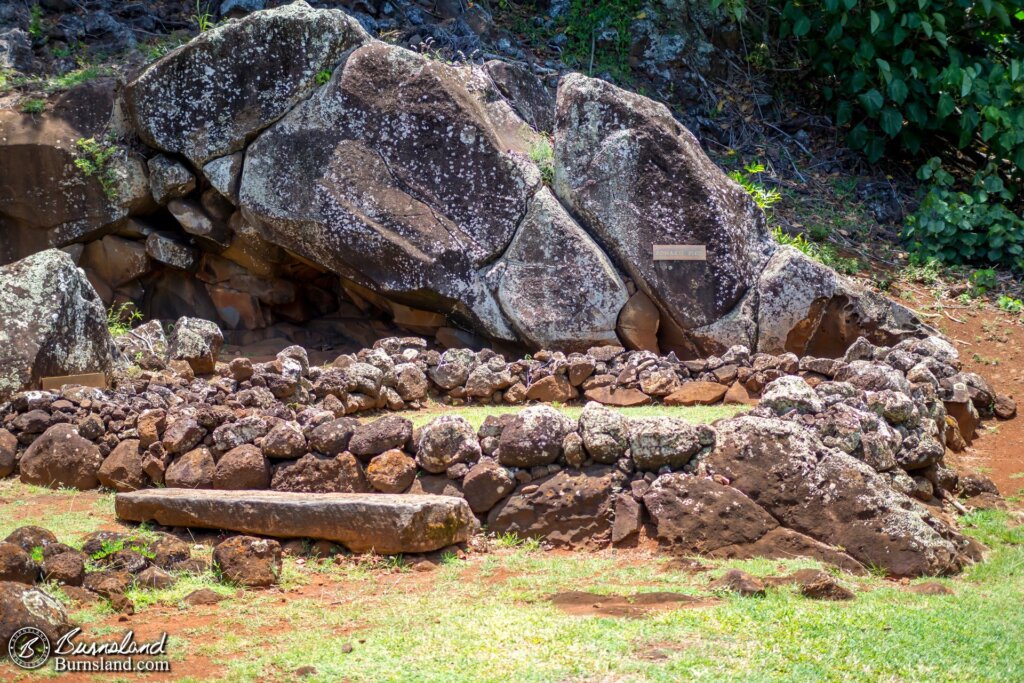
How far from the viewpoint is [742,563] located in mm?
6031

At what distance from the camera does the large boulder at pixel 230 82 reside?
445 inches

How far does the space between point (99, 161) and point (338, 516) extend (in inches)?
269

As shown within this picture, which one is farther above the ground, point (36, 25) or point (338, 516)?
point (36, 25)

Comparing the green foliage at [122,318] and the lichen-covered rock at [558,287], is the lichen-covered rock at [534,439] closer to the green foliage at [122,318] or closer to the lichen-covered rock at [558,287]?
the lichen-covered rock at [558,287]

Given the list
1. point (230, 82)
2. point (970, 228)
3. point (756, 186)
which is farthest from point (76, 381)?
point (970, 228)

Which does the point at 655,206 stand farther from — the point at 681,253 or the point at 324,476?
the point at 324,476

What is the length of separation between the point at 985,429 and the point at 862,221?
5.06 meters

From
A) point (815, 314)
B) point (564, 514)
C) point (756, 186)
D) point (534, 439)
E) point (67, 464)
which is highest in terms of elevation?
point (756, 186)

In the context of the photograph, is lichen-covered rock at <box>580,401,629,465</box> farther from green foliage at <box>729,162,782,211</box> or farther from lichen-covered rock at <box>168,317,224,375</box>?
green foliage at <box>729,162,782,211</box>

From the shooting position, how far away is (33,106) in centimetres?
1162

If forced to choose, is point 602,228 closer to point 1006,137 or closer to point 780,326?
point 780,326

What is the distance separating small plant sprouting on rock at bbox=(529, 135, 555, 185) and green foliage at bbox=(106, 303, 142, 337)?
14.0ft

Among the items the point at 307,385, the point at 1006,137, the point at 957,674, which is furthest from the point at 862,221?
the point at 957,674

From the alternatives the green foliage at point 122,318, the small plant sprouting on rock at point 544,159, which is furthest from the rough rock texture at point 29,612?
the small plant sprouting on rock at point 544,159
